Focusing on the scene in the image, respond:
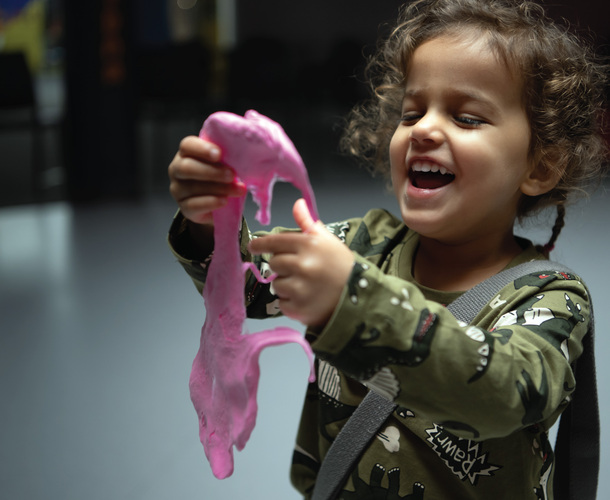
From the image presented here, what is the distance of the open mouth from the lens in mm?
750

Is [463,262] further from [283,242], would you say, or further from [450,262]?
[283,242]

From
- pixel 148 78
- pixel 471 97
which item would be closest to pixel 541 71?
pixel 471 97

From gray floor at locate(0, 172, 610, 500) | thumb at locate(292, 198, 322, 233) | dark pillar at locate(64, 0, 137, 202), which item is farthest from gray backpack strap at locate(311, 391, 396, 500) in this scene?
dark pillar at locate(64, 0, 137, 202)

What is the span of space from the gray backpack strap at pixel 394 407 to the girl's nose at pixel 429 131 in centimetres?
16

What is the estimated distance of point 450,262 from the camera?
2.74 feet

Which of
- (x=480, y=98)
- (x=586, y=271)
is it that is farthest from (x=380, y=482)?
(x=586, y=271)

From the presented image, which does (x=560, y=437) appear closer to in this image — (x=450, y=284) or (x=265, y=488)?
(x=450, y=284)

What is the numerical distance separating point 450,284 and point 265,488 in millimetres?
603

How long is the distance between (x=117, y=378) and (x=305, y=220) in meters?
1.13

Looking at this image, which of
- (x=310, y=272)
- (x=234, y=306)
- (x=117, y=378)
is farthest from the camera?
(x=117, y=378)

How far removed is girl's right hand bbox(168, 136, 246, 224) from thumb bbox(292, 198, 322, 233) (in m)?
0.07

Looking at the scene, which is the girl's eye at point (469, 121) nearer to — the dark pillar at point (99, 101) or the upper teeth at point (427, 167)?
the upper teeth at point (427, 167)

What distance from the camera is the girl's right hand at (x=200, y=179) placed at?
1.96ft

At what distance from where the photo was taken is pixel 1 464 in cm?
125
